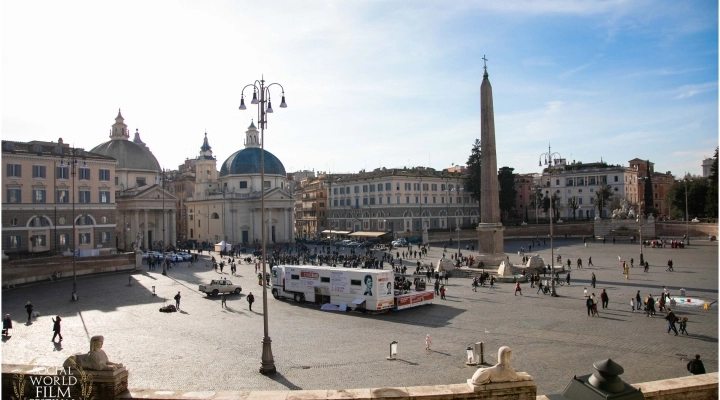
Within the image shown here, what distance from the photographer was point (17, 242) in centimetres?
3844

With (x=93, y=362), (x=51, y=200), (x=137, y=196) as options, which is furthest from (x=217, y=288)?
(x=137, y=196)

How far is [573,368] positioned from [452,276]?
2013cm

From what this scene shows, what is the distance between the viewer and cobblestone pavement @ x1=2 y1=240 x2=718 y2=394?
42.1 ft

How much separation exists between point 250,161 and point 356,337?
185 ft

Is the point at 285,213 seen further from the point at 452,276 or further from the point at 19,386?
the point at 19,386

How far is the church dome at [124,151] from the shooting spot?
6266 centimetres

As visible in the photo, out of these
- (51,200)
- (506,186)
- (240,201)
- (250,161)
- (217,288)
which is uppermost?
(250,161)

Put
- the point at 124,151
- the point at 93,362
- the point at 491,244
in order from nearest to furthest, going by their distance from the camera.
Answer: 1. the point at 93,362
2. the point at 491,244
3. the point at 124,151

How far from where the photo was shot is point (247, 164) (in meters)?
70.7

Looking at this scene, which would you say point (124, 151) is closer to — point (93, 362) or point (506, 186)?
point (506, 186)

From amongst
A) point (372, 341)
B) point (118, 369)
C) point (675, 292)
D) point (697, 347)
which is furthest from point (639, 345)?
point (118, 369)

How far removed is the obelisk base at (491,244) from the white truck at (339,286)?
12.0 m

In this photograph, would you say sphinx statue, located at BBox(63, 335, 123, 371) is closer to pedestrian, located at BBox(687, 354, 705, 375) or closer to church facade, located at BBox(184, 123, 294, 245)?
pedestrian, located at BBox(687, 354, 705, 375)

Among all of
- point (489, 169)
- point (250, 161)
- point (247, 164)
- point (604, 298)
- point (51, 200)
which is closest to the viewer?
point (604, 298)
